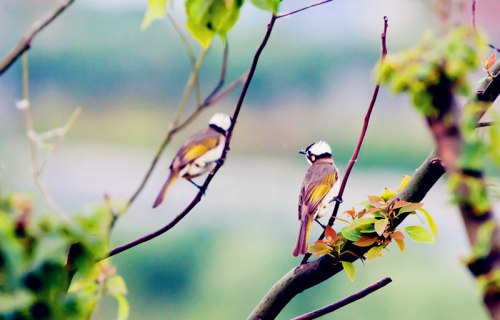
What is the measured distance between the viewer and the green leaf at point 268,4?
0.45m

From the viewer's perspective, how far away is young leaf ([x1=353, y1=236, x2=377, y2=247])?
455 millimetres

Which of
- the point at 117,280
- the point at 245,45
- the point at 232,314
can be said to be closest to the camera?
the point at 117,280

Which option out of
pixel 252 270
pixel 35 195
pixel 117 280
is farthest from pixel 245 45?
pixel 35 195

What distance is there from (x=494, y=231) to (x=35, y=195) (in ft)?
0.86

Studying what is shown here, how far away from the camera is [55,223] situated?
0.95 feet

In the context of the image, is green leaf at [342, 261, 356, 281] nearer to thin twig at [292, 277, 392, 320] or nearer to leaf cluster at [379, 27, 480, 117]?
thin twig at [292, 277, 392, 320]

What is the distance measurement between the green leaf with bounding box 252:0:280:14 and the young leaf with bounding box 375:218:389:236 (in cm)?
20

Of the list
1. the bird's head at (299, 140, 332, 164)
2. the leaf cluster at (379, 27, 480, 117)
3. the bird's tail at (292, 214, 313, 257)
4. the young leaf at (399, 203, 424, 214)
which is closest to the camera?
the leaf cluster at (379, 27, 480, 117)

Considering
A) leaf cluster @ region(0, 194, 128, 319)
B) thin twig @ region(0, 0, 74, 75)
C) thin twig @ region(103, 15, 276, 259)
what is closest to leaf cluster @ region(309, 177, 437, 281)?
thin twig @ region(103, 15, 276, 259)

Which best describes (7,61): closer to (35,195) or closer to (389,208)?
(35,195)

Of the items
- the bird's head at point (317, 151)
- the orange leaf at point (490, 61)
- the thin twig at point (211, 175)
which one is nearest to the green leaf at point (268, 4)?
the thin twig at point (211, 175)

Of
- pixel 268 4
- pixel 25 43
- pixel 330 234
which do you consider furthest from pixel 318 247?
pixel 25 43

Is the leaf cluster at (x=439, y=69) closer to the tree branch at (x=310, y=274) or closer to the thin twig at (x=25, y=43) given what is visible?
the tree branch at (x=310, y=274)

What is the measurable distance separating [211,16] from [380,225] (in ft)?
0.76
